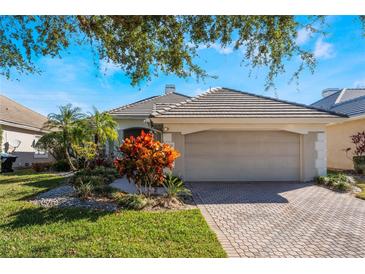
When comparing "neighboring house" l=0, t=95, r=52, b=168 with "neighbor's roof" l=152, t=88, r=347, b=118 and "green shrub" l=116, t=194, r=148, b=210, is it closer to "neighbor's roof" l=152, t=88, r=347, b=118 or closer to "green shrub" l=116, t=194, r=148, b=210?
"neighbor's roof" l=152, t=88, r=347, b=118

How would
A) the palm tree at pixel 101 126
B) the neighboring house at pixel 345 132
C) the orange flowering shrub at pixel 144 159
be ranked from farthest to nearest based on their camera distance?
1. the neighboring house at pixel 345 132
2. the palm tree at pixel 101 126
3. the orange flowering shrub at pixel 144 159

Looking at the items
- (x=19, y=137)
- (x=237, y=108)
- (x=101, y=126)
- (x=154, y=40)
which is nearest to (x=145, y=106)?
(x=101, y=126)

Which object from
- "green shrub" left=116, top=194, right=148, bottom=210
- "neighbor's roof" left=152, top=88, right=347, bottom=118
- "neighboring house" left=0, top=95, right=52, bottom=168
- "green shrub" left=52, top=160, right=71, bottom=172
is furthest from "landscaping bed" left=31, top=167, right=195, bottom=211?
"neighboring house" left=0, top=95, right=52, bottom=168

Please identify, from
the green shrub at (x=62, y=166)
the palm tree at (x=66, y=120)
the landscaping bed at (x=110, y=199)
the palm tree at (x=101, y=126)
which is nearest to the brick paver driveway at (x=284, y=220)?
the landscaping bed at (x=110, y=199)

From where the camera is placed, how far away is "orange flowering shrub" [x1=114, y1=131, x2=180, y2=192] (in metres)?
6.89

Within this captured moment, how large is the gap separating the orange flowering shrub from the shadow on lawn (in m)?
1.39

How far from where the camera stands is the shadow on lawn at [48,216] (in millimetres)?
5459

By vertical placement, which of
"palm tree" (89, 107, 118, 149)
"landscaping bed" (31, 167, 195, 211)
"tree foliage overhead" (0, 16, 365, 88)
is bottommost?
"landscaping bed" (31, 167, 195, 211)

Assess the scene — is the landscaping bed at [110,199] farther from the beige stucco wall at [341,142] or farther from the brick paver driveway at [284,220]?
the beige stucco wall at [341,142]

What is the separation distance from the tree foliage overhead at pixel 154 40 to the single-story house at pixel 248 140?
12.4 ft

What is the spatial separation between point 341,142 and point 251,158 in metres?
9.07

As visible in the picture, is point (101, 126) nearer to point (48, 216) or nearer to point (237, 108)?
point (237, 108)

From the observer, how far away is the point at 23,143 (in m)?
19.1

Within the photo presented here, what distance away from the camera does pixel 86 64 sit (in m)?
7.61
